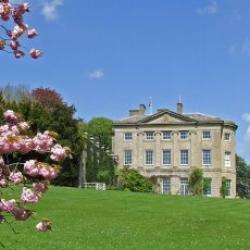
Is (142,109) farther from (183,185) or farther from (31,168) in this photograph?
(31,168)

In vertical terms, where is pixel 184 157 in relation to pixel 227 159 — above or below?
above

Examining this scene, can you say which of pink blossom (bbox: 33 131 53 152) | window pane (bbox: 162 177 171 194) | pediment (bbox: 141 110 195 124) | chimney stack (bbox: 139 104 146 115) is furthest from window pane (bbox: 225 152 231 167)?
pink blossom (bbox: 33 131 53 152)

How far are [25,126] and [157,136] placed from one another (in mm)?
67930

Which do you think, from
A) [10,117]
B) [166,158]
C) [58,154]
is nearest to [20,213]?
[58,154]

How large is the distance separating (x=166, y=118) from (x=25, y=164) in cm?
6821

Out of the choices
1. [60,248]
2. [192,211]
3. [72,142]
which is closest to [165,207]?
[192,211]

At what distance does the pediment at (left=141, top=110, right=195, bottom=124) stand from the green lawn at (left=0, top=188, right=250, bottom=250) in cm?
3619

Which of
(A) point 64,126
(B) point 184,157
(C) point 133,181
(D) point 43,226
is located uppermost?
(A) point 64,126

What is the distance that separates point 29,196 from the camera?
546cm

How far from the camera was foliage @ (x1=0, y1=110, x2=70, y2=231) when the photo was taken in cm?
493

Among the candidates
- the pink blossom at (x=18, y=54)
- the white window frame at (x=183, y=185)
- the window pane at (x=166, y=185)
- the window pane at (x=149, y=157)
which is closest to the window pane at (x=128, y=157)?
the window pane at (x=149, y=157)

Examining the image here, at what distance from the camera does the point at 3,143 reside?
4.76 metres

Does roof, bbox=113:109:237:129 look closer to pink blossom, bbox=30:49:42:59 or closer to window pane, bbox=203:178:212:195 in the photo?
window pane, bbox=203:178:212:195

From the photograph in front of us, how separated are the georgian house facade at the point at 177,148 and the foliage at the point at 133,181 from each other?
4.32m
